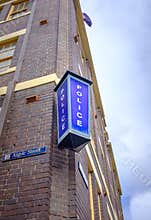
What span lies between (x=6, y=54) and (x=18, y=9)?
4193mm

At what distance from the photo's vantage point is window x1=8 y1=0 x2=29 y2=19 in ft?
39.1

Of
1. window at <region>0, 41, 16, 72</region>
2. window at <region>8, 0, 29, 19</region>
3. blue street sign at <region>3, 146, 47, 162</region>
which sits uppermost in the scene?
window at <region>8, 0, 29, 19</region>

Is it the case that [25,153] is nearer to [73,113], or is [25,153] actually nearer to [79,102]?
[73,113]

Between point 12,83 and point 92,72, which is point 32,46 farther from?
point 92,72

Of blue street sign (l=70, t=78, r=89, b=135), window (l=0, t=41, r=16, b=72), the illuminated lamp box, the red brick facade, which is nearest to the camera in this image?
the red brick facade

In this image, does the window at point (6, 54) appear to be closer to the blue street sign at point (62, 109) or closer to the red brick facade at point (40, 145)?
the red brick facade at point (40, 145)

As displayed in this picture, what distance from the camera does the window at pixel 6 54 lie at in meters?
8.89

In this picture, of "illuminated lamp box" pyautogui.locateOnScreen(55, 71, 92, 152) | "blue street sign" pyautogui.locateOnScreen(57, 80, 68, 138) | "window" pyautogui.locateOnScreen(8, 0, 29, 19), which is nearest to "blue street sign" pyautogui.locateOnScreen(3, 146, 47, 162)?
"illuminated lamp box" pyautogui.locateOnScreen(55, 71, 92, 152)

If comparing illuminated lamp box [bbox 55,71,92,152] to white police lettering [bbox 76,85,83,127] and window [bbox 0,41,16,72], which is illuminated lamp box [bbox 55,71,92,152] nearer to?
white police lettering [bbox 76,85,83,127]

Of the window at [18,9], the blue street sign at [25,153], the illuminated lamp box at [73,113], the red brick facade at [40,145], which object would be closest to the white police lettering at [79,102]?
the illuminated lamp box at [73,113]

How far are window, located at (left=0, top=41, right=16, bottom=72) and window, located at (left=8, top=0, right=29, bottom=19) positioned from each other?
8.51 feet

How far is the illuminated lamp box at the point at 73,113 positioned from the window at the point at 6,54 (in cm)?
364

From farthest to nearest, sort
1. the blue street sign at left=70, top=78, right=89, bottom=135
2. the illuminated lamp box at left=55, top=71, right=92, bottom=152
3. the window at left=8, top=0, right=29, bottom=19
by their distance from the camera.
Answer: the window at left=8, top=0, right=29, bottom=19
the blue street sign at left=70, top=78, right=89, bottom=135
the illuminated lamp box at left=55, top=71, right=92, bottom=152

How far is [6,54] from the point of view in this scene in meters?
9.36
